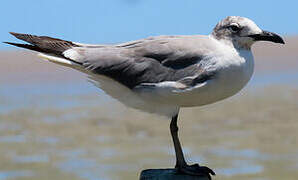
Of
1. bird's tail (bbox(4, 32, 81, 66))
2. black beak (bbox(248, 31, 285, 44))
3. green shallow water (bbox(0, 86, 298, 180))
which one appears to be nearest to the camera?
black beak (bbox(248, 31, 285, 44))

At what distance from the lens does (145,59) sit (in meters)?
5.94

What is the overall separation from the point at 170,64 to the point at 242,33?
2.27 feet

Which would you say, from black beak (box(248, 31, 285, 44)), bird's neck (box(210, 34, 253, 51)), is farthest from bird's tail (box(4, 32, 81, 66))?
black beak (box(248, 31, 285, 44))

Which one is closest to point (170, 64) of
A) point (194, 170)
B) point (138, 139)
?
point (194, 170)

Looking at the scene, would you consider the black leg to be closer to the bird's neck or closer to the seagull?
the seagull

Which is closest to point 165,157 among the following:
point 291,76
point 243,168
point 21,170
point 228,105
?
point 243,168

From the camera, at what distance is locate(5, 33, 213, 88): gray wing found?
5.86 meters

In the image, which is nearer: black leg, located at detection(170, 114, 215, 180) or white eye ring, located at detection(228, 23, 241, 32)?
white eye ring, located at detection(228, 23, 241, 32)

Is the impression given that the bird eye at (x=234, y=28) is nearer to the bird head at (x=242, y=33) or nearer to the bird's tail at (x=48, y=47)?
the bird head at (x=242, y=33)

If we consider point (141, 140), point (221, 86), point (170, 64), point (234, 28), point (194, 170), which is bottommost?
point (194, 170)

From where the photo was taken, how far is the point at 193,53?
5.84 metres

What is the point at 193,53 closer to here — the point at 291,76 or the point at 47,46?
the point at 47,46

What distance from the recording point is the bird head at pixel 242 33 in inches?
230

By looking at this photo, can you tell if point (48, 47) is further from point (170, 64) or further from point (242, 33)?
point (242, 33)
